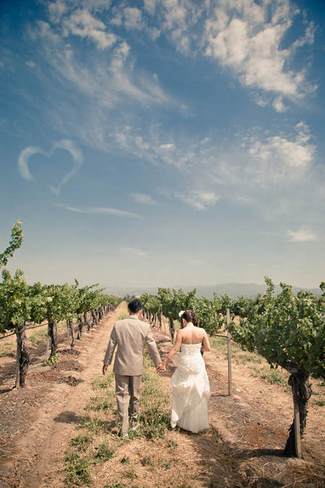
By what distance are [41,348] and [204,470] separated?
19.1 metres

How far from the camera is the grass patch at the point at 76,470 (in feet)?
19.4

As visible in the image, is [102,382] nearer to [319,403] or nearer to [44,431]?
[44,431]

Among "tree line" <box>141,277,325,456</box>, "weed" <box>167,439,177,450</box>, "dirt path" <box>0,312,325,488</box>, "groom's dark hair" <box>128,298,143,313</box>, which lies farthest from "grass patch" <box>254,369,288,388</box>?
"groom's dark hair" <box>128,298,143,313</box>

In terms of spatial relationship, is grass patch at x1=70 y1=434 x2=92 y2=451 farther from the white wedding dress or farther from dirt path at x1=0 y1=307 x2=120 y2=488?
the white wedding dress

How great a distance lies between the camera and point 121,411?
7.54 meters

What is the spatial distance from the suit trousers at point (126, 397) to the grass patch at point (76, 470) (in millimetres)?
1154

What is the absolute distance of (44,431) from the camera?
8.34 metres

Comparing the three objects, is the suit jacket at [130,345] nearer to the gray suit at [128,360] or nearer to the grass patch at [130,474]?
the gray suit at [128,360]

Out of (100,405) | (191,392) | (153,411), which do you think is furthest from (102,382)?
(191,392)

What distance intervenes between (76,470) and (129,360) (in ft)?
7.33

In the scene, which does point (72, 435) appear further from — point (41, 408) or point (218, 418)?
point (218, 418)

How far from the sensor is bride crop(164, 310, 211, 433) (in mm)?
7980

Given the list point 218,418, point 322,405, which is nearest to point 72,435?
point 218,418

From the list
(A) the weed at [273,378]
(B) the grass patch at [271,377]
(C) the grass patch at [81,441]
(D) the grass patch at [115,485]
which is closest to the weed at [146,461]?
(D) the grass patch at [115,485]
